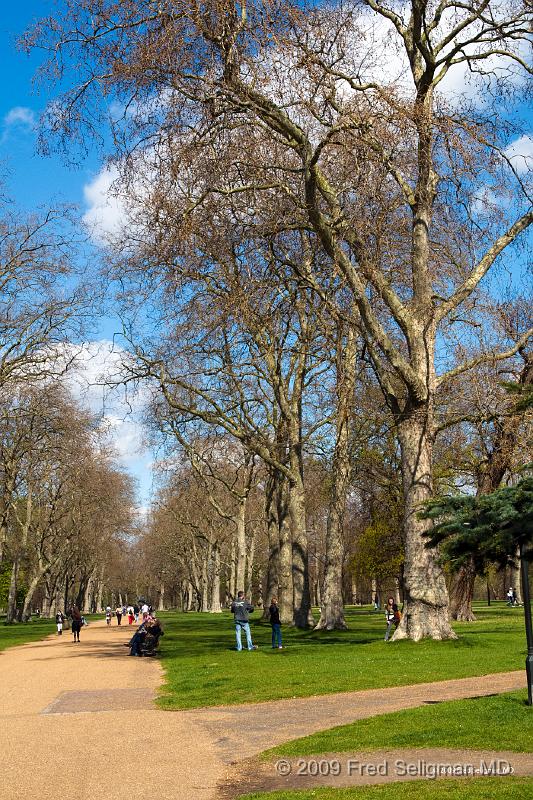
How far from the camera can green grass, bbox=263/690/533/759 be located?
9555mm

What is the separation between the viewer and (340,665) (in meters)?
19.5

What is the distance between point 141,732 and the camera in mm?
12141

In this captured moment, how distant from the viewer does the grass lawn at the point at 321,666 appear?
16250 millimetres

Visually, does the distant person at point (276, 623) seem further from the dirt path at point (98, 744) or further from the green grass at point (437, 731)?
the green grass at point (437, 731)

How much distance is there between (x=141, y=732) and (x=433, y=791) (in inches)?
224

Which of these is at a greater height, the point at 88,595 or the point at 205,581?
the point at 205,581

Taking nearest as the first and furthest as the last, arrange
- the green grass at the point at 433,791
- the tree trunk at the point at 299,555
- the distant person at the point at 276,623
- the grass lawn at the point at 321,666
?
the green grass at the point at 433,791 → the grass lawn at the point at 321,666 → the distant person at the point at 276,623 → the tree trunk at the point at 299,555

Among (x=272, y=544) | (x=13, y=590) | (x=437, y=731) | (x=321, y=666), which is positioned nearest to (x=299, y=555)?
(x=272, y=544)

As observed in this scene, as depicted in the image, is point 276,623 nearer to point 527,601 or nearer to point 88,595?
point 527,601

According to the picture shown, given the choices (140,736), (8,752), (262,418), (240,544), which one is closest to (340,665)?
(140,736)

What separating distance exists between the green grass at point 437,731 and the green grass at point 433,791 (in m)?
1.51

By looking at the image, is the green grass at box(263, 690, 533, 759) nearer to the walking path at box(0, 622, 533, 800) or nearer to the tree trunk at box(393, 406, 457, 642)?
the walking path at box(0, 622, 533, 800)

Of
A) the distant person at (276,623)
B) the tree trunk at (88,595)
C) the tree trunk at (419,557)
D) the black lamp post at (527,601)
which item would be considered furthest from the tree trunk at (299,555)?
the tree trunk at (88,595)

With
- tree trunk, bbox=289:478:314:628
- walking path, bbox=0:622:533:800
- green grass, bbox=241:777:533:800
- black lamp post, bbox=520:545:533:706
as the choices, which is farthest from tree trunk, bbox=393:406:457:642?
green grass, bbox=241:777:533:800
